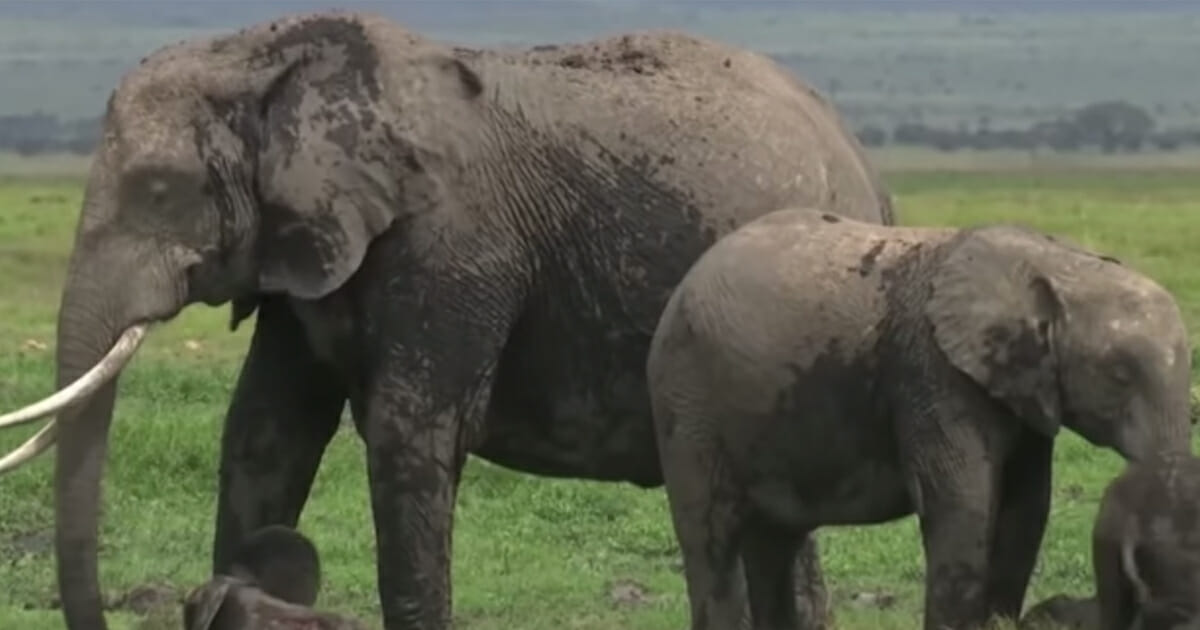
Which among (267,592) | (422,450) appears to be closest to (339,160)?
(422,450)

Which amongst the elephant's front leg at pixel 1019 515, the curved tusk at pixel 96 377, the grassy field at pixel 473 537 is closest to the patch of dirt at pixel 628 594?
the grassy field at pixel 473 537

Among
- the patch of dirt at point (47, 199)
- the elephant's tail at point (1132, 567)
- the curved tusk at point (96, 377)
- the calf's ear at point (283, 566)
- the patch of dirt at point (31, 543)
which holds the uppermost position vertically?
the elephant's tail at point (1132, 567)

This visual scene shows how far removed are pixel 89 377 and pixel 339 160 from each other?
1.03 metres

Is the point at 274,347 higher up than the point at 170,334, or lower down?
higher up

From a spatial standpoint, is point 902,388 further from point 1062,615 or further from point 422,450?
point 422,450

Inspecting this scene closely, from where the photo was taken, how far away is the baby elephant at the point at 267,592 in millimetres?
8406

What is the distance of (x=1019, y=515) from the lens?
927 centimetres

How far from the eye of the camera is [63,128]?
129000mm

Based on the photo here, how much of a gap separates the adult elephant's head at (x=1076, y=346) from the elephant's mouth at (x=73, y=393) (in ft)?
7.90

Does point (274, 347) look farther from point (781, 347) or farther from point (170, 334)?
point (170, 334)

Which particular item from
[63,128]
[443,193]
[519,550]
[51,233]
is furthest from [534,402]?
[63,128]

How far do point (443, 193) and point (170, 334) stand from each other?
13047mm

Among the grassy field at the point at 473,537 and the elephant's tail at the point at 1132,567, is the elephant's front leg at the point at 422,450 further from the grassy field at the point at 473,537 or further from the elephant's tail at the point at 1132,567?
the elephant's tail at the point at 1132,567

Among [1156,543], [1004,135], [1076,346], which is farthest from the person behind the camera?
[1004,135]
